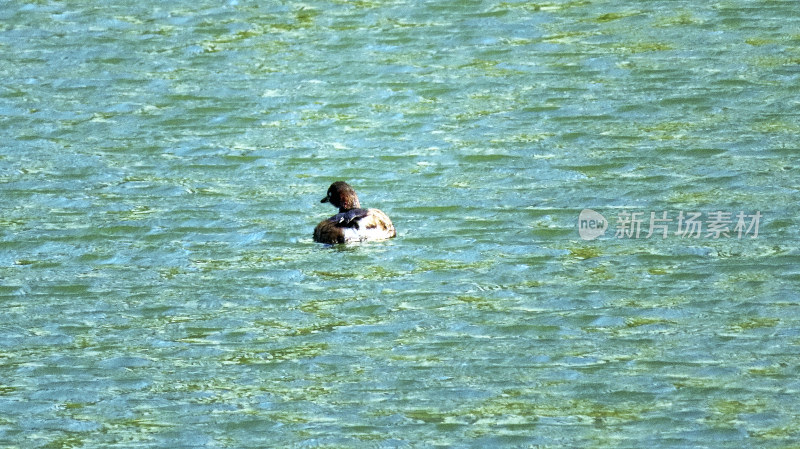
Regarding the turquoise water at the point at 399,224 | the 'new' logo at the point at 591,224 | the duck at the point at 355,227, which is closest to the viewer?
the turquoise water at the point at 399,224

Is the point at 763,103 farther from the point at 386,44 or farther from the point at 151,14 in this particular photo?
the point at 151,14

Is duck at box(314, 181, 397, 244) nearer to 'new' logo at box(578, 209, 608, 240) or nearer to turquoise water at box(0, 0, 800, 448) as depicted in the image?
turquoise water at box(0, 0, 800, 448)

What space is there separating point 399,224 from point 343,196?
495 millimetres

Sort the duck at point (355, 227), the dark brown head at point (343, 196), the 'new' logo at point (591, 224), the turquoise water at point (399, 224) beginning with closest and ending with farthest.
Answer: the turquoise water at point (399, 224)
the 'new' logo at point (591, 224)
the duck at point (355, 227)
the dark brown head at point (343, 196)

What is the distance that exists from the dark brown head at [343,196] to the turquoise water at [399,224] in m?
0.29

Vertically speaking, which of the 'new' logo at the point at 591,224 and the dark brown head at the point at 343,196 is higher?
the dark brown head at the point at 343,196

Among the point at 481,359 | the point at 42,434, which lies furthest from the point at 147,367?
the point at 481,359

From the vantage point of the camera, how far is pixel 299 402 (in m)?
7.75

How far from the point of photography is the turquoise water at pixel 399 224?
7.67 m

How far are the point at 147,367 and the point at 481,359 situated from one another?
193 cm

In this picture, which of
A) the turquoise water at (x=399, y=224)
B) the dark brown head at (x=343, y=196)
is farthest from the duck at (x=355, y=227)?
the dark brown head at (x=343, y=196)

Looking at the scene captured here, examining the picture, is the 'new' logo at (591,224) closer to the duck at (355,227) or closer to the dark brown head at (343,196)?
the duck at (355,227)

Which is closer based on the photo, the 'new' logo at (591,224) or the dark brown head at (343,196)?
the 'new' logo at (591,224)

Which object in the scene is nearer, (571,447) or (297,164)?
(571,447)
